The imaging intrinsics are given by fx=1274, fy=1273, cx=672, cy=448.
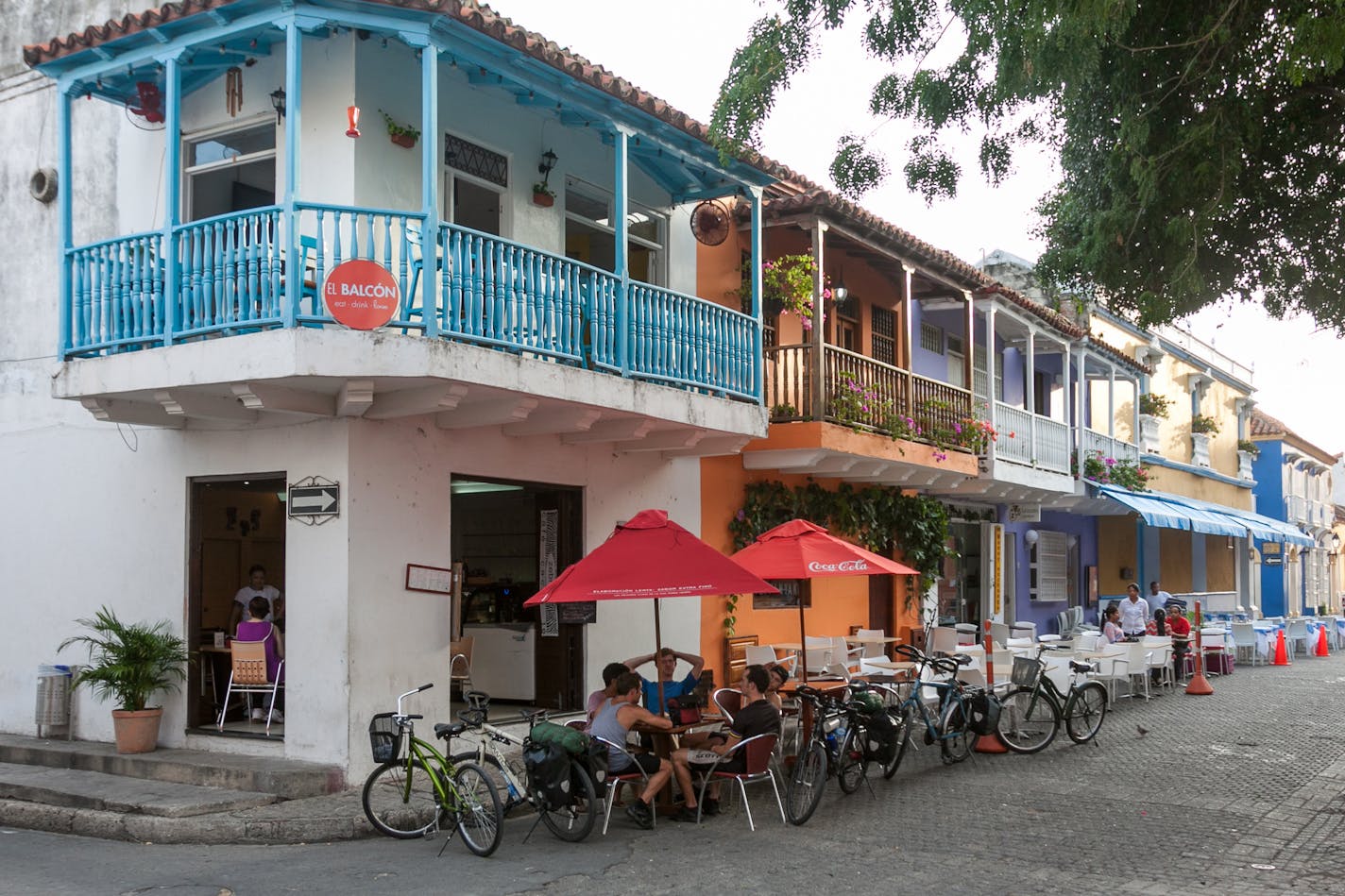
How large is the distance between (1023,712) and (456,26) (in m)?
8.13

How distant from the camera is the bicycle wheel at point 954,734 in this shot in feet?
37.6

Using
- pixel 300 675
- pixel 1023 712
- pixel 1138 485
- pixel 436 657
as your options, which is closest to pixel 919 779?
pixel 1023 712

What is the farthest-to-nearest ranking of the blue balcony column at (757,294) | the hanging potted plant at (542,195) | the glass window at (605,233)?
the blue balcony column at (757,294) < the glass window at (605,233) < the hanging potted plant at (542,195)

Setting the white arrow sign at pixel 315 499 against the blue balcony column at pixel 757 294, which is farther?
the blue balcony column at pixel 757 294

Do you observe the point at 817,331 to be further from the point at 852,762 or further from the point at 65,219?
the point at 65,219

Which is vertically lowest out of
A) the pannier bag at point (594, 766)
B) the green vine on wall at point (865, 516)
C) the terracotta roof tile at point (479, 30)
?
the pannier bag at point (594, 766)

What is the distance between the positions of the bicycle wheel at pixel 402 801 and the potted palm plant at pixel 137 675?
288 centimetres

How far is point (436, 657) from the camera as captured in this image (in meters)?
11.1

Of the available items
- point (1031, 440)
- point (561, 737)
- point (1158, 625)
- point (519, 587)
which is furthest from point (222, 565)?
point (1158, 625)

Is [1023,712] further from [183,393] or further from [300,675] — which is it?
[183,393]

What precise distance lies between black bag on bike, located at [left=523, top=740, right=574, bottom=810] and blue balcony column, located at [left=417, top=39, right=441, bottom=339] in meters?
3.20

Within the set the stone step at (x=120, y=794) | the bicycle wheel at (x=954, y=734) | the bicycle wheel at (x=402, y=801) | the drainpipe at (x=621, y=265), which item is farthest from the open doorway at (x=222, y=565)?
the bicycle wheel at (x=954, y=734)

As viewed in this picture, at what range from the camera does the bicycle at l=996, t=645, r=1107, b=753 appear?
12.3m

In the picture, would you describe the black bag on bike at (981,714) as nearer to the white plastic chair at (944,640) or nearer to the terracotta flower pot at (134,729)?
the white plastic chair at (944,640)
